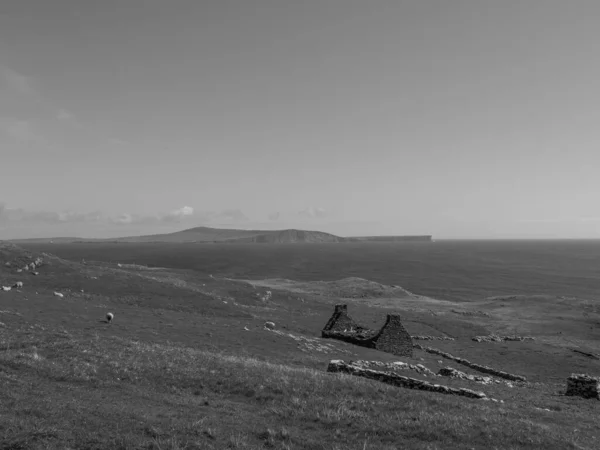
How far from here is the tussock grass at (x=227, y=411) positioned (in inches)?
439

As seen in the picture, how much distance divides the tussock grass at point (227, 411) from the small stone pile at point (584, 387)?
3.77 metres

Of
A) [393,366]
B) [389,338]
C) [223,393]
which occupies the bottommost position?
[389,338]

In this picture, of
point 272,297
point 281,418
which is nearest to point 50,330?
point 281,418

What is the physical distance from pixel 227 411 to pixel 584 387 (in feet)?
68.8

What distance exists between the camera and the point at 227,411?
13.8 m

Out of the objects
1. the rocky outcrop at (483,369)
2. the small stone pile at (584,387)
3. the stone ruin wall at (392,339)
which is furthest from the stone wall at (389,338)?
the small stone pile at (584,387)

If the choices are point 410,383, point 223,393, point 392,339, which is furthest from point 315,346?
point 223,393

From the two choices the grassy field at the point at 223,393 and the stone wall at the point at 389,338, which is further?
the stone wall at the point at 389,338

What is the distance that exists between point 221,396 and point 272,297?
182 ft

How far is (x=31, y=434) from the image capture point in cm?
1033

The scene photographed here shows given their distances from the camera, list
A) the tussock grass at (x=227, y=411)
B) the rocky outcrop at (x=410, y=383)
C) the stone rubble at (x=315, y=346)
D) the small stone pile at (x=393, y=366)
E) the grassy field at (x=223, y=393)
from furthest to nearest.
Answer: the stone rubble at (x=315, y=346), the small stone pile at (x=393, y=366), the rocky outcrop at (x=410, y=383), the grassy field at (x=223, y=393), the tussock grass at (x=227, y=411)

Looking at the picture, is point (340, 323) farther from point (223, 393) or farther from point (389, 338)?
point (223, 393)

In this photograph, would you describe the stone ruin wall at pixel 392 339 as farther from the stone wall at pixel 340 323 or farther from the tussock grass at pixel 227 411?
the tussock grass at pixel 227 411

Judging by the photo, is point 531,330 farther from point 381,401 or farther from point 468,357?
point 381,401
